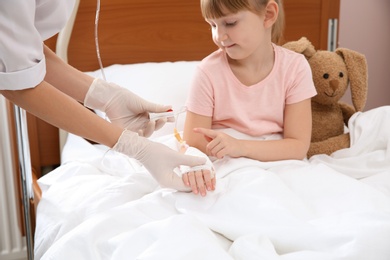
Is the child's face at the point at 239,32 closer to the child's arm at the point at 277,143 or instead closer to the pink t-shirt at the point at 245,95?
the pink t-shirt at the point at 245,95

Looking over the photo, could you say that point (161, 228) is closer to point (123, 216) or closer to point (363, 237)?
point (123, 216)

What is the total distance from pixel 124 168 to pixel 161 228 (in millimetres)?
620

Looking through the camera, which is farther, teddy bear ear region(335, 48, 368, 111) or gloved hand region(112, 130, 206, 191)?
teddy bear ear region(335, 48, 368, 111)

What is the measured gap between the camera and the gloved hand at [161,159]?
53.2 inches

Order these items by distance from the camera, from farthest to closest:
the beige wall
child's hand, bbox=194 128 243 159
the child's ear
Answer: the beige wall → the child's ear → child's hand, bbox=194 128 243 159

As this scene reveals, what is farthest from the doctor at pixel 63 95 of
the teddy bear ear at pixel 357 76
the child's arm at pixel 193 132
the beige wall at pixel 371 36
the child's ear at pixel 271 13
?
the beige wall at pixel 371 36

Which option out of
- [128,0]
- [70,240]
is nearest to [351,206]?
[70,240]

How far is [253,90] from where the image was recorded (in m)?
1.69

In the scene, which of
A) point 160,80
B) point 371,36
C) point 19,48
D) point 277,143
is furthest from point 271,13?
point 371,36

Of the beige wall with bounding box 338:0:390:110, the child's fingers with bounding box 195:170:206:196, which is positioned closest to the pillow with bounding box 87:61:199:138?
the child's fingers with bounding box 195:170:206:196

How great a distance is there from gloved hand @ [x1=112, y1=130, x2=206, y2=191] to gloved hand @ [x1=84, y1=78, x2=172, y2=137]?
232mm

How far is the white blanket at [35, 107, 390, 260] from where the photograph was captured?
1.09m

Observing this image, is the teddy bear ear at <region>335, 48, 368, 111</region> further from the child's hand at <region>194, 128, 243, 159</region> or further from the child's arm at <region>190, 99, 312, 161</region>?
the child's hand at <region>194, 128, 243, 159</region>

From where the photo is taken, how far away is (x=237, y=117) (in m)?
1.69
